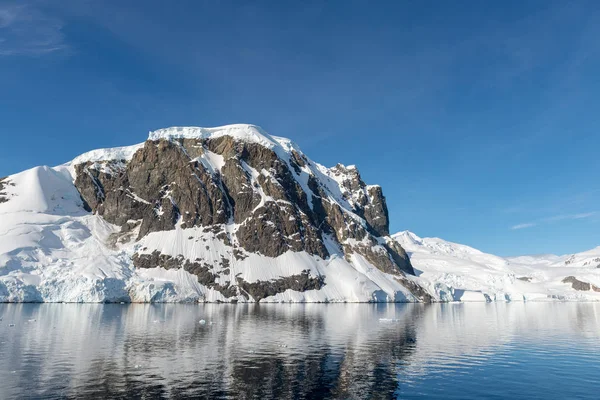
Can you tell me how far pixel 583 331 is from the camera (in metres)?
106

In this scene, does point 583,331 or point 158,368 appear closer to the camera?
point 158,368

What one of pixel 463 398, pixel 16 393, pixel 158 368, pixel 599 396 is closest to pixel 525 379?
pixel 599 396

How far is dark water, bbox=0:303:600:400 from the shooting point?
4459 cm

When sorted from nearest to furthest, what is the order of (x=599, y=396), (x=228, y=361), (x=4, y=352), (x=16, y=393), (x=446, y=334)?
(x=16, y=393), (x=599, y=396), (x=228, y=361), (x=4, y=352), (x=446, y=334)

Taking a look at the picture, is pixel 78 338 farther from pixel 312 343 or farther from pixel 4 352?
pixel 312 343

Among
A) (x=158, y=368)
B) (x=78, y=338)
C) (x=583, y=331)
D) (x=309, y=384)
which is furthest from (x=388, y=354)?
(x=583, y=331)

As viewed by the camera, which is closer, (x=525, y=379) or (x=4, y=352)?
(x=525, y=379)

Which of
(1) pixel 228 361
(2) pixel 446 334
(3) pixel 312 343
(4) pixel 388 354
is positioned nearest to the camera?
(1) pixel 228 361

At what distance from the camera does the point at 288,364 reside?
57.4 metres

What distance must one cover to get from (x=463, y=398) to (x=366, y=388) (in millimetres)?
9096

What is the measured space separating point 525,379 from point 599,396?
845 centimetres

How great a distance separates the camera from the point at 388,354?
6750 cm

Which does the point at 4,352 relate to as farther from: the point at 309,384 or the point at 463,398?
the point at 463,398

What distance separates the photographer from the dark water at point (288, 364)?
44594 millimetres
